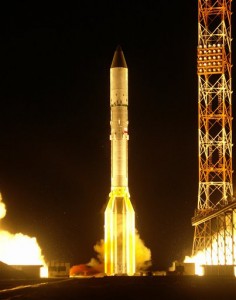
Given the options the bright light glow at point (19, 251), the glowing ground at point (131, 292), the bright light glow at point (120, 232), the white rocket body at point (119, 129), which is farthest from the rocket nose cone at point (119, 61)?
the glowing ground at point (131, 292)

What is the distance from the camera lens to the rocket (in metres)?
79.4

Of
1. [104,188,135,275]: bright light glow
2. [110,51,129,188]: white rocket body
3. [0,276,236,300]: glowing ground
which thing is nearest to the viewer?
[0,276,236,300]: glowing ground

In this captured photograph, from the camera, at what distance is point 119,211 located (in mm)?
79312

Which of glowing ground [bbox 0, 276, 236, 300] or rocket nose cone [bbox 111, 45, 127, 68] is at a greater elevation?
rocket nose cone [bbox 111, 45, 127, 68]

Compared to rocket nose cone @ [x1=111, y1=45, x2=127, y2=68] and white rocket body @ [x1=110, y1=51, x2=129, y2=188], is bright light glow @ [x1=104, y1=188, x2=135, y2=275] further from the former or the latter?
rocket nose cone @ [x1=111, y1=45, x2=127, y2=68]

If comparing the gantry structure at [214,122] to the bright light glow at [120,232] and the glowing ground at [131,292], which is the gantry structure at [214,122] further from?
the glowing ground at [131,292]

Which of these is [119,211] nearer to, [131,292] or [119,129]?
[119,129]

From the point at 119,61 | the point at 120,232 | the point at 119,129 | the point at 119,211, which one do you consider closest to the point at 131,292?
the point at 119,211

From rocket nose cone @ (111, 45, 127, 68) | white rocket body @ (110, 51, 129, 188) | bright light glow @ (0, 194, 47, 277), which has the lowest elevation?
bright light glow @ (0, 194, 47, 277)

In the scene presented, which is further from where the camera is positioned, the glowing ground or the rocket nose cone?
the rocket nose cone

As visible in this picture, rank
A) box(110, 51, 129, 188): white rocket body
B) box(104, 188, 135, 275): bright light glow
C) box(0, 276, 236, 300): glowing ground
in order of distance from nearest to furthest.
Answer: box(0, 276, 236, 300): glowing ground
box(104, 188, 135, 275): bright light glow
box(110, 51, 129, 188): white rocket body

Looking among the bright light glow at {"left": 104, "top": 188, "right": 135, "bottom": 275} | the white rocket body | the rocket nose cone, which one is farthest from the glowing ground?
the rocket nose cone

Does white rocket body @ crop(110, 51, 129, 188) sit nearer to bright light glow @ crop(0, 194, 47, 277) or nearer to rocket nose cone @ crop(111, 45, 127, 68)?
rocket nose cone @ crop(111, 45, 127, 68)

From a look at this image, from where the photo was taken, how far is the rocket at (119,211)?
79438 millimetres
